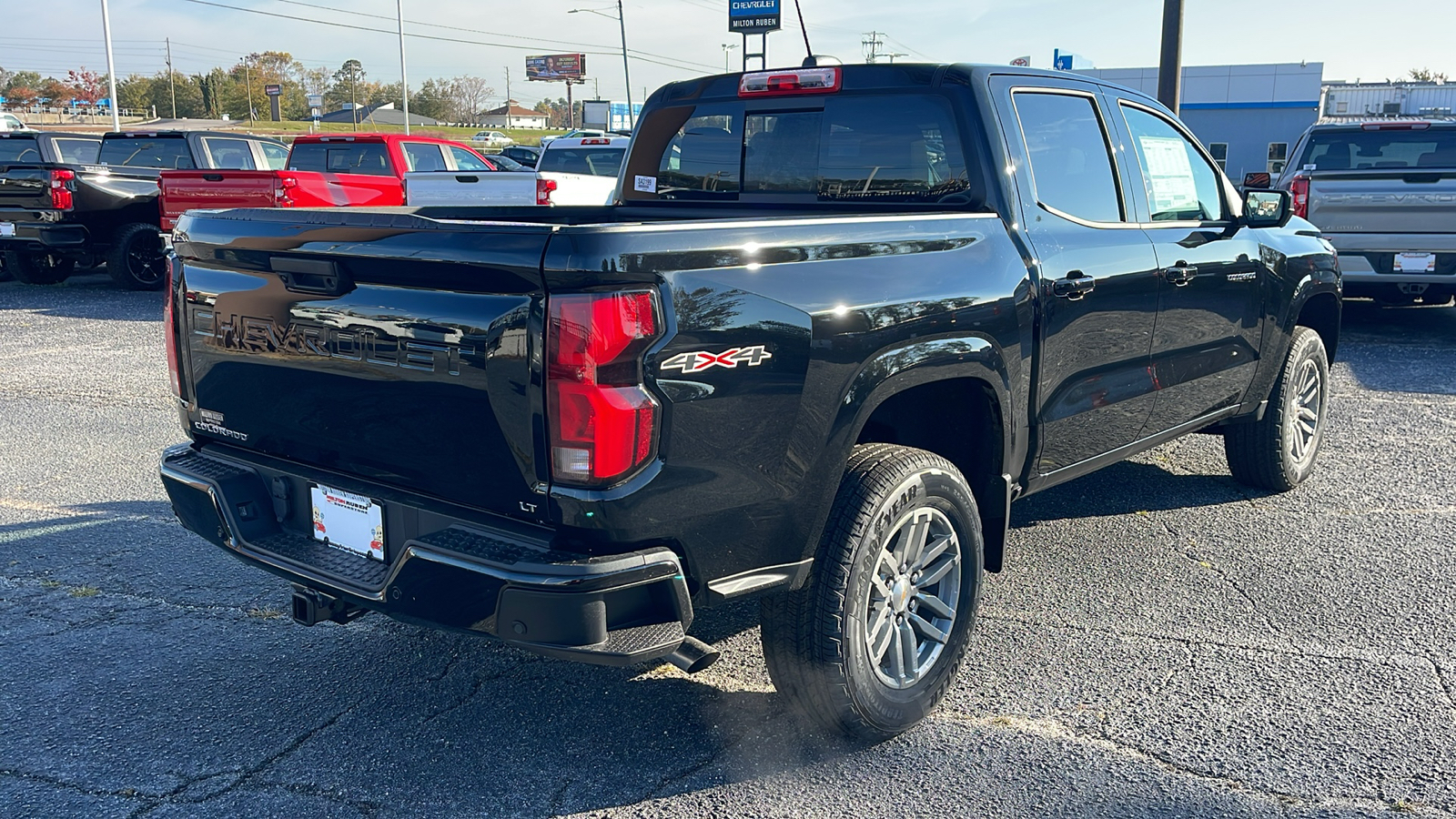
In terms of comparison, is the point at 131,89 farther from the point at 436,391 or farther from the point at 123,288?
the point at 436,391

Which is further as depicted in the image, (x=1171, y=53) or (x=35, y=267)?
(x=1171, y=53)

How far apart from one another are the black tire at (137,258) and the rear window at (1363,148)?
12.4 meters

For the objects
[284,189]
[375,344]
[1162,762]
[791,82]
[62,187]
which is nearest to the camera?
[375,344]

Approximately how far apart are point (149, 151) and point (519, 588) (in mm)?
14068

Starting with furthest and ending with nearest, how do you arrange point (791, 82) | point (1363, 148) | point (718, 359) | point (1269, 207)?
point (1363, 148)
point (1269, 207)
point (791, 82)
point (718, 359)

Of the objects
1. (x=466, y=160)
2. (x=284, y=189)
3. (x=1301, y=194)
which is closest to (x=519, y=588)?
(x=1301, y=194)

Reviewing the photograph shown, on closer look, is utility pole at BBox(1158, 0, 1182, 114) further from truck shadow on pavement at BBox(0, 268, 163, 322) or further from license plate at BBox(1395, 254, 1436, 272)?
truck shadow on pavement at BBox(0, 268, 163, 322)

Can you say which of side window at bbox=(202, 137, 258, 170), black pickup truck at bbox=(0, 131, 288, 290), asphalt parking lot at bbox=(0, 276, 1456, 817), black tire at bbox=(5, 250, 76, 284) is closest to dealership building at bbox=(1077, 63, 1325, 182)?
side window at bbox=(202, 137, 258, 170)

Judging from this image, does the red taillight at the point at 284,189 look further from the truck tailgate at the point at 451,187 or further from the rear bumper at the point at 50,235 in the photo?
the rear bumper at the point at 50,235

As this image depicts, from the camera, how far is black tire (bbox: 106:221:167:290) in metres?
13.4

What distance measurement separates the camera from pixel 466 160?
50.7ft

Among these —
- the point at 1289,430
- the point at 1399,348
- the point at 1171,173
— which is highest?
the point at 1171,173

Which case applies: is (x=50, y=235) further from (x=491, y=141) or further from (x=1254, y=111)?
(x=491, y=141)

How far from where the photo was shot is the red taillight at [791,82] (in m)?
4.04
